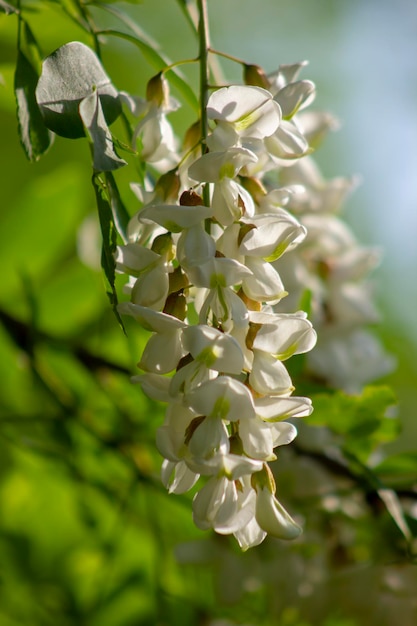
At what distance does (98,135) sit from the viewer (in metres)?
0.39

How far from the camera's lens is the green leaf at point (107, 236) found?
394 millimetres

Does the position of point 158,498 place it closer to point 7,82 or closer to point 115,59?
point 7,82

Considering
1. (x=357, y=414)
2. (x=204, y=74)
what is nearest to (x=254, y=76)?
(x=204, y=74)

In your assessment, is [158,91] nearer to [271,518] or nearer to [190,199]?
[190,199]

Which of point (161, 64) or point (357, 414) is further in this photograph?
point (357, 414)

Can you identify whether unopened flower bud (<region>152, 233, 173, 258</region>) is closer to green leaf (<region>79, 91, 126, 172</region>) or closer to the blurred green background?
green leaf (<region>79, 91, 126, 172</region>)

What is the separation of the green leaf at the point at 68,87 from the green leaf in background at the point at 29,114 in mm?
35

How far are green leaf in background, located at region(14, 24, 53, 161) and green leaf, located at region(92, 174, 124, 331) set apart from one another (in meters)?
0.06

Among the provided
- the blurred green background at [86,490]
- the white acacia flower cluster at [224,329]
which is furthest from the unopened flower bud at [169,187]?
the blurred green background at [86,490]

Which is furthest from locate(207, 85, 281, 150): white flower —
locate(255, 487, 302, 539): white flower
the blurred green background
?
the blurred green background

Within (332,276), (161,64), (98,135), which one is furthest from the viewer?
(332,276)

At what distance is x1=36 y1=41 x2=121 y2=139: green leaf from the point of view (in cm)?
40

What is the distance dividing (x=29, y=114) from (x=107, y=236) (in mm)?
96

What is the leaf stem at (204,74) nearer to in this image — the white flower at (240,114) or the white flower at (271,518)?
the white flower at (240,114)
